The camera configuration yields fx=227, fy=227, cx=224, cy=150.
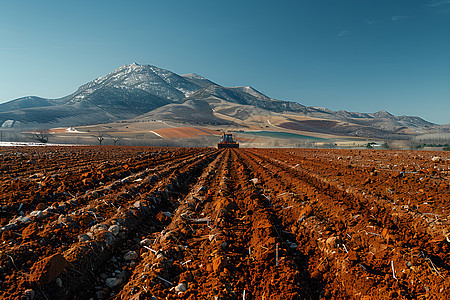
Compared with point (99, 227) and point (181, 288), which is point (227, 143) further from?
point (181, 288)

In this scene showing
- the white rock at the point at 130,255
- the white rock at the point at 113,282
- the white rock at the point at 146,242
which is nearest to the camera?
the white rock at the point at 113,282

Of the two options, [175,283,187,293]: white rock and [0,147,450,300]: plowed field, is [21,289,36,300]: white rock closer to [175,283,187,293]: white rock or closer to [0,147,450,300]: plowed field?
[0,147,450,300]: plowed field

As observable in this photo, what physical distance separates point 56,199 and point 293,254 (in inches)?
282

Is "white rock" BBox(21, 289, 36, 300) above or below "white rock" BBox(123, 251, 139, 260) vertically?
above

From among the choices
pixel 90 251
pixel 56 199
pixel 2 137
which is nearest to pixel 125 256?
pixel 90 251

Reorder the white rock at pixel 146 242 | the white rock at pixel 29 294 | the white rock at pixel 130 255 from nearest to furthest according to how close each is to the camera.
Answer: the white rock at pixel 29 294 < the white rock at pixel 130 255 < the white rock at pixel 146 242

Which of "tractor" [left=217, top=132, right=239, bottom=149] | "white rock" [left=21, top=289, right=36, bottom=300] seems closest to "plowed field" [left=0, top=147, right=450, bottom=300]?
"white rock" [left=21, top=289, right=36, bottom=300]

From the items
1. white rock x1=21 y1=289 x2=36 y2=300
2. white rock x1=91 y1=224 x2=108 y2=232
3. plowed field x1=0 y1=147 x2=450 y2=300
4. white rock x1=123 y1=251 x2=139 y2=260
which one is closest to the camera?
white rock x1=21 y1=289 x2=36 y2=300

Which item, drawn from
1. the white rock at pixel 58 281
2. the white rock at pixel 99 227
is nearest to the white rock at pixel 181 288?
the white rock at pixel 58 281

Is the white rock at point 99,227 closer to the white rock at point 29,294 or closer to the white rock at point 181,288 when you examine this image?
the white rock at point 29,294

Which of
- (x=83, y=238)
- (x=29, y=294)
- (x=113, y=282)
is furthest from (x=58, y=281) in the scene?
(x=83, y=238)

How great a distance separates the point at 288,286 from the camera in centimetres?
304

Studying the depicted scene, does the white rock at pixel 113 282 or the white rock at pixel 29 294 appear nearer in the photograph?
the white rock at pixel 29 294

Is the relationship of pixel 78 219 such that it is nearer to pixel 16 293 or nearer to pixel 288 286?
pixel 16 293
